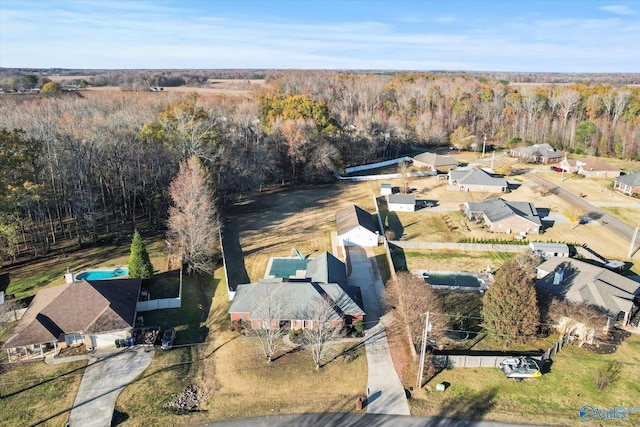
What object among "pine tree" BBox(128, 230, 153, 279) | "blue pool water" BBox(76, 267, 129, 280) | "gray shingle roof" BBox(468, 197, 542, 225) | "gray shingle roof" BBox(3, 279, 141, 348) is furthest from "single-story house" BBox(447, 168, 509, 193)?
"gray shingle roof" BBox(3, 279, 141, 348)

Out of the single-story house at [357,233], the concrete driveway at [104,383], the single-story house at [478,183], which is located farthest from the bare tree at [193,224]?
the single-story house at [478,183]

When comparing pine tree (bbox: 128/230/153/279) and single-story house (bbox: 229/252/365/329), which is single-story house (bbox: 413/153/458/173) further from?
pine tree (bbox: 128/230/153/279)

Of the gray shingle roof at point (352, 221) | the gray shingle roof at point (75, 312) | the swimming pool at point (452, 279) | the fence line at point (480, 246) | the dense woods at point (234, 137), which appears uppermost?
the dense woods at point (234, 137)

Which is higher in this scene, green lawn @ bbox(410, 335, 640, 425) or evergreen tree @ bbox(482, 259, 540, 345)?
evergreen tree @ bbox(482, 259, 540, 345)

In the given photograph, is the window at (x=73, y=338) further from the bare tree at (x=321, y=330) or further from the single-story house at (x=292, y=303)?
the bare tree at (x=321, y=330)

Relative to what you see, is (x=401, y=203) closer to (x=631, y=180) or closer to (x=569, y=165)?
(x=631, y=180)

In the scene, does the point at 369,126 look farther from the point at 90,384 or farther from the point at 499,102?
the point at 90,384

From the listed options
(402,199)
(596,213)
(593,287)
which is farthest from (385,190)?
(593,287)
